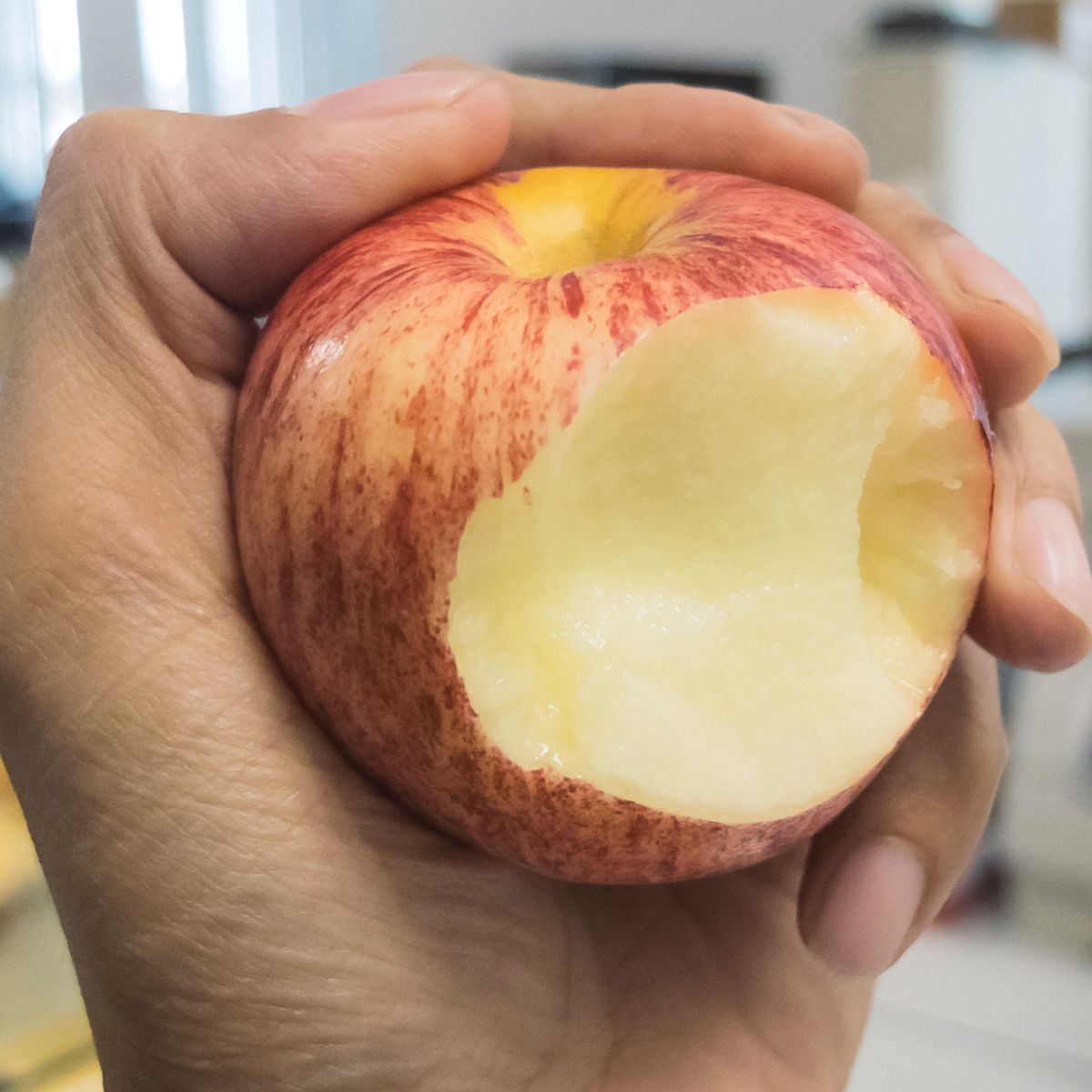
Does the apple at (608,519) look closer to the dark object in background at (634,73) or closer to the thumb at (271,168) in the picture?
the thumb at (271,168)

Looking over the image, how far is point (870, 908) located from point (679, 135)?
49cm

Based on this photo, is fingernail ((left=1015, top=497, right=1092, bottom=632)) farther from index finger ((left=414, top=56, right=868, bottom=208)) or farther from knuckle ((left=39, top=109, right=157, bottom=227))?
knuckle ((left=39, top=109, right=157, bottom=227))

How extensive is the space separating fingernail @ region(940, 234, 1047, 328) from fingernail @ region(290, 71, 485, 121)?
0.30 m

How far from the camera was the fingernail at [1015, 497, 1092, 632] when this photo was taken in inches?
23.5

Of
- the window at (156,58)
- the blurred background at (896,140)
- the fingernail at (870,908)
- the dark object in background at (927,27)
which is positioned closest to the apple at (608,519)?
the fingernail at (870,908)

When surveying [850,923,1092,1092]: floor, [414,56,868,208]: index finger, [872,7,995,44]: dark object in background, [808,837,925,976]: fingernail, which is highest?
[872,7,995,44]: dark object in background

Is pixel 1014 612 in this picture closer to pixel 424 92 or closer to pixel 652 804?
pixel 652 804

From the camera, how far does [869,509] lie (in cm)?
56

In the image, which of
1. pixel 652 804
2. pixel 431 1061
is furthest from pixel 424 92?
pixel 431 1061

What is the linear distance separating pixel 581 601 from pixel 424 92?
0.95ft

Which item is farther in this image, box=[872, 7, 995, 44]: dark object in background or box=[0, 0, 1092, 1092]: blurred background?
box=[872, 7, 995, 44]: dark object in background

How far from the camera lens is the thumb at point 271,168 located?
1.83ft

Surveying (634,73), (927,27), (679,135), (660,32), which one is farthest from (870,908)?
(660,32)

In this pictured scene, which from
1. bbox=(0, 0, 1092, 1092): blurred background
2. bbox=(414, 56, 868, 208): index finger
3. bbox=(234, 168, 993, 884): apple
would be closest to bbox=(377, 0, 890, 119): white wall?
bbox=(0, 0, 1092, 1092): blurred background
